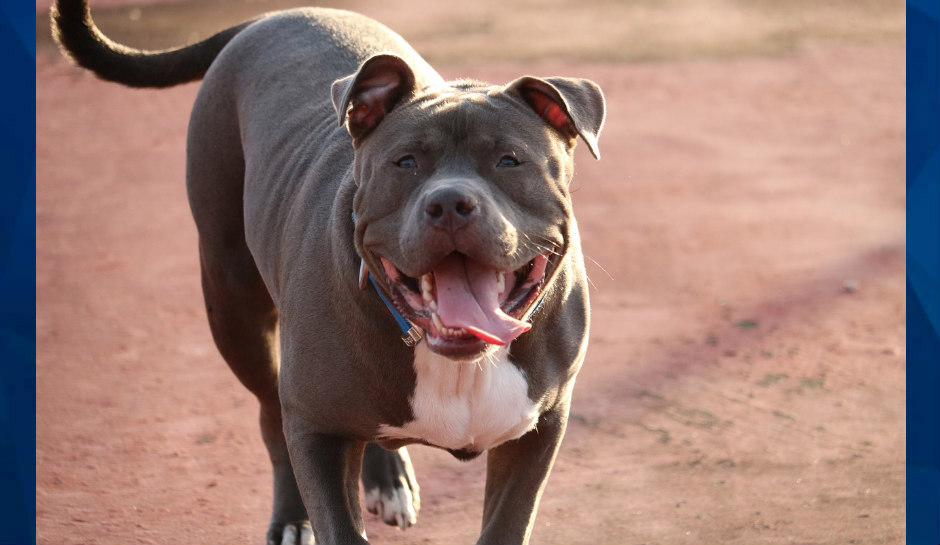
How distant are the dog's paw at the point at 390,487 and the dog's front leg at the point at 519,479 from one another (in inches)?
42.8

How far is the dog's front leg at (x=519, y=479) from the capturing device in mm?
4398

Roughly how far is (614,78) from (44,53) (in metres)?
6.48

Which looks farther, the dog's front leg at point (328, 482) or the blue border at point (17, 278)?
the blue border at point (17, 278)

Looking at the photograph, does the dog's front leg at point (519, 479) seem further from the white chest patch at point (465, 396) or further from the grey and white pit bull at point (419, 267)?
the white chest patch at point (465, 396)

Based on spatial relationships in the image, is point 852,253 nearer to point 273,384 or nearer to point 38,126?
point 273,384

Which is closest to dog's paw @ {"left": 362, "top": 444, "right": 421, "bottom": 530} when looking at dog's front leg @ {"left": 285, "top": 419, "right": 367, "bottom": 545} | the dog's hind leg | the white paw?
the white paw

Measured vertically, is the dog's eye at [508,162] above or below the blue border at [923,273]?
above

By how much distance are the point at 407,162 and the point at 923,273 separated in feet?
19.9

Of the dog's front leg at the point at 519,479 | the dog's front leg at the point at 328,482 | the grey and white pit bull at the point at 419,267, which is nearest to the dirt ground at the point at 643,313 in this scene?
the grey and white pit bull at the point at 419,267

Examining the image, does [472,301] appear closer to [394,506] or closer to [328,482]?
[328,482]

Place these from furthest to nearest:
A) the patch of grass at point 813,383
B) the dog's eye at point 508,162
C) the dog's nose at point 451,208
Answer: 1. the patch of grass at point 813,383
2. the dog's eye at point 508,162
3. the dog's nose at point 451,208

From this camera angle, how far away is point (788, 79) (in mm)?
14258

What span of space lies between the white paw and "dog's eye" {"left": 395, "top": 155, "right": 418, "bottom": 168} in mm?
2120

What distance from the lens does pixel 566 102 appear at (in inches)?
155
